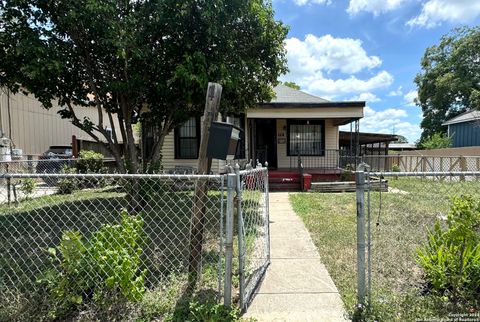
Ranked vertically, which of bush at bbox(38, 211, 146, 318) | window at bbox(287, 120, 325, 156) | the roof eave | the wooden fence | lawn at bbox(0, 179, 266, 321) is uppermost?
the roof eave

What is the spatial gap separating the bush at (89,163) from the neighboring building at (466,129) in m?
26.4

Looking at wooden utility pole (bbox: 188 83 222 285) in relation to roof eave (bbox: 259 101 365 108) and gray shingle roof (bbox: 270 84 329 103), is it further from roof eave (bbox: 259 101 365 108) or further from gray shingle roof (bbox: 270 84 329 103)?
gray shingle roof (bbox: 270 84 329 103)

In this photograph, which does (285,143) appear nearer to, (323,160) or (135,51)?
(323,160)

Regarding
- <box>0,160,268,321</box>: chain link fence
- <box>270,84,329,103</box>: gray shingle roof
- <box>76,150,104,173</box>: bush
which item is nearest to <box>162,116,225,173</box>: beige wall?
<box>76,150,104,173</box>: bush

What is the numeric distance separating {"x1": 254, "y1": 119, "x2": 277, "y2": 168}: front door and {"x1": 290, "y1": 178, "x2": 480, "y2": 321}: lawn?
4.99 meters

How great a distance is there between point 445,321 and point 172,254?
3.14 meters

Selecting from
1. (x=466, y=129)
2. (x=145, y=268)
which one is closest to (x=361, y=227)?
(x=145, y=268)

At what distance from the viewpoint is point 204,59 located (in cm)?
617

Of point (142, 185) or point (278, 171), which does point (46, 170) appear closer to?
point (142, 185)

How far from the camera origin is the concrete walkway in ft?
9.46

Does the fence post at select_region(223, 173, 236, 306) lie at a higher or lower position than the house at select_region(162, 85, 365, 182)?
lower

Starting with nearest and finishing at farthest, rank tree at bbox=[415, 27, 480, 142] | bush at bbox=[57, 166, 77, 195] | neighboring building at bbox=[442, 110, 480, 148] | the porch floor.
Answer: bush at bbox=[57, 166, 77, 195] < the porch floor < neighboring building at bbox=[442, 110, 480, 148] < tree at bbox=[415, 27, 480, 142]

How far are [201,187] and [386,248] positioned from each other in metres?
3.10

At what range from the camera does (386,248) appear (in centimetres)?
460
